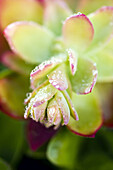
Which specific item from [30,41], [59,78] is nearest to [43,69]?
[59,78]

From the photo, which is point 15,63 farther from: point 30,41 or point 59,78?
point 59,78

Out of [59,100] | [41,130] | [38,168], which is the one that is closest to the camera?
[59,100]

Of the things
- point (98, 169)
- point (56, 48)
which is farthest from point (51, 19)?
point (98, 169)

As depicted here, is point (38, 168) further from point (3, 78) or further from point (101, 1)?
point (101, 1)

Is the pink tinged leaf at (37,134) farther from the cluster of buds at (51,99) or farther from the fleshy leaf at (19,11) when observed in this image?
the fleshy leaf at (19,11)

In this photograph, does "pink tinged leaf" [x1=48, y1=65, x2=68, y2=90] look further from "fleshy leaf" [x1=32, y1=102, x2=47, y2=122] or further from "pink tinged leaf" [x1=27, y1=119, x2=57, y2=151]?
"pink tinged leaf" [x1=27, y1=119, x2=57, y2=151]

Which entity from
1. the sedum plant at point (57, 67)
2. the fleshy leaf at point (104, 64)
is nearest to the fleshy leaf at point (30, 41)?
the sedum plant at point (57, 67)

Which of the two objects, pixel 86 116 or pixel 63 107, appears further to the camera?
pixel 86 116
